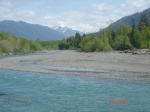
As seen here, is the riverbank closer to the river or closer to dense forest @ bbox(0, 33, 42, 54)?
the river

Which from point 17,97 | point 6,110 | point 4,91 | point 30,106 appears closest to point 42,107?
point 30,106

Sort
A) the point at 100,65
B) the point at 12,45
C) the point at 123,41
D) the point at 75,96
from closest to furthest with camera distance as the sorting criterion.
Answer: the point at 75,96 < the point at 100,65 < the point at 123,41 < the point at 12,45

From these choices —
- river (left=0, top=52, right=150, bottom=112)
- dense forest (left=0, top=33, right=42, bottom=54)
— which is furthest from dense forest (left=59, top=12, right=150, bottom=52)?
river (left=0, top=52, right=150, bottom=112)

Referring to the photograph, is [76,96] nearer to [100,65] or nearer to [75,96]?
[75,96]

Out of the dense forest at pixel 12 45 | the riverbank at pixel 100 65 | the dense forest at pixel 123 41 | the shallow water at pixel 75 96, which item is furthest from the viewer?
the dense forest at pixel 12 45

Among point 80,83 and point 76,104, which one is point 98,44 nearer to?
point 80,83

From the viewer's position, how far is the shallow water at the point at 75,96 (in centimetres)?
2041

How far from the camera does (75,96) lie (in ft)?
81.3

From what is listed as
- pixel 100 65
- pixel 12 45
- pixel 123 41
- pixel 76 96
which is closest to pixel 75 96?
pixel 76 96

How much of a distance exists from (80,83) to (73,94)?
6.75 m

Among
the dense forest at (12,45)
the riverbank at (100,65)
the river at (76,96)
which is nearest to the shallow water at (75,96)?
the river at (76,96)

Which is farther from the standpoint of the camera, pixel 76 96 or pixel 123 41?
pixel 123 41

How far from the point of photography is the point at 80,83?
106 feet

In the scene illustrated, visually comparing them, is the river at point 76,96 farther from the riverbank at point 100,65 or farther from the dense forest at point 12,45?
the dense forest at point 12,45
